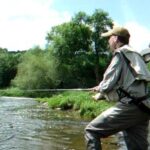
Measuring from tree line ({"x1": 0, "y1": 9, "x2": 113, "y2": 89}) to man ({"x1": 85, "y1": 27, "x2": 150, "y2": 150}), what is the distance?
61.8 m

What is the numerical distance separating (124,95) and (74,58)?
64.7m

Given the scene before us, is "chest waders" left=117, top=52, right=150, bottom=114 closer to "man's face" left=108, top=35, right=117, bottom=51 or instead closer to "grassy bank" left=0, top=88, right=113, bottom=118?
"man's face" left=108, top=35, right=117, bottom=51

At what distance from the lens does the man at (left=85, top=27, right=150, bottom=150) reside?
652cm

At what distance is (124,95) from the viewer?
21.6 feet

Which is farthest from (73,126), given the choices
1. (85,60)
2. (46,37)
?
(46,37)

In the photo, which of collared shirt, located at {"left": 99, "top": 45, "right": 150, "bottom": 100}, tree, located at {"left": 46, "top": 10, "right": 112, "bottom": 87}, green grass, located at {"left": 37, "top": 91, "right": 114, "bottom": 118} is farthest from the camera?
tree, located at {"left": 46, "top": 10, "right": 112, "bottom": 87}

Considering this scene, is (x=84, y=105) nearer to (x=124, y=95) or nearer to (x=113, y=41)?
(x=113, y=41)

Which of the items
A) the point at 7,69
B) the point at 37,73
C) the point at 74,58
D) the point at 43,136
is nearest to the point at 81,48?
the point at 74,58

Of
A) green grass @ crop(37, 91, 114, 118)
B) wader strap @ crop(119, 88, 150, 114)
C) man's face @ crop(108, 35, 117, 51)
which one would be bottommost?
green grass @ crop(37, 91, 114, 118)

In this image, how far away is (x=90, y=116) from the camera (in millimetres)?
23328

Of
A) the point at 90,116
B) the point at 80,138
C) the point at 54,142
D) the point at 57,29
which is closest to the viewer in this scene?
the point at 54,142

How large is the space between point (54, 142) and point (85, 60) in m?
57.3

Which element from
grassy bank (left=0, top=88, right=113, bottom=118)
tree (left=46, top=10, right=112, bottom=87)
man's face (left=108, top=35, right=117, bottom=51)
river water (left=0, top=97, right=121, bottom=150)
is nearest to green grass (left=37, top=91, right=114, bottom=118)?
grassy bank (left=0, top=88, right=113, bottom=118)

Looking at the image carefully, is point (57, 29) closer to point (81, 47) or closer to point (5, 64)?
point (81, 47)
